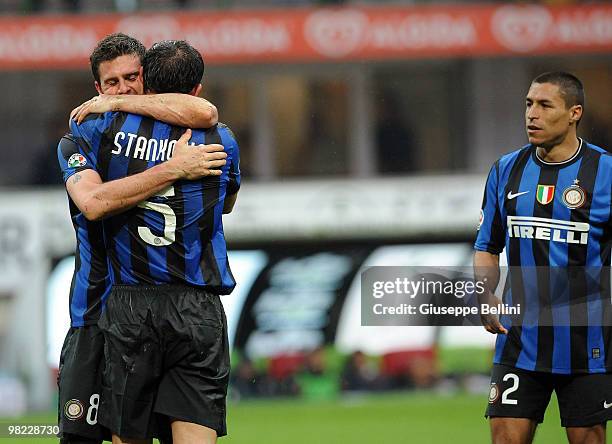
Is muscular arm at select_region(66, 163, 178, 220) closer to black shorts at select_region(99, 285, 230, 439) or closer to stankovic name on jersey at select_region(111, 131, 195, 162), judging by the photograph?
stankovic name on jersey at select_region(111, 131, 195, 162)

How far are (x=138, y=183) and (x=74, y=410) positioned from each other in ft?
3.71

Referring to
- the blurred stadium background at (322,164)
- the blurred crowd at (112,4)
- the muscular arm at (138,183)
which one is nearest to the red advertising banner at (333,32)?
the blurred stadium background at (322,164)

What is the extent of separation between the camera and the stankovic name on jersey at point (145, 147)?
4.47 metres

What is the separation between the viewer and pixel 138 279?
4.51m

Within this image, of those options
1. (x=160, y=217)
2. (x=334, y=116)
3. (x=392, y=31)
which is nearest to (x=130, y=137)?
(x=160, y=217)

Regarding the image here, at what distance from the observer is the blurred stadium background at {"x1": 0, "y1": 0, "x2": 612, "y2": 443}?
13102 mm

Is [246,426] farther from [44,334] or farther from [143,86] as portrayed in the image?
[143,86]

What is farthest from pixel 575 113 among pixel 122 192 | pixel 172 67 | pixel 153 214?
pixel 122 192

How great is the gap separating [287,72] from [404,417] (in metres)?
6.35

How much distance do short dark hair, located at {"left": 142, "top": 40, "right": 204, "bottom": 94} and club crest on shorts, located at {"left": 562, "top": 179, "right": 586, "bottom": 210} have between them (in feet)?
5.77

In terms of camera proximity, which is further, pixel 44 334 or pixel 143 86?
pixel 44 334

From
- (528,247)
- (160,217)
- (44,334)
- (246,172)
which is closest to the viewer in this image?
(160,217)

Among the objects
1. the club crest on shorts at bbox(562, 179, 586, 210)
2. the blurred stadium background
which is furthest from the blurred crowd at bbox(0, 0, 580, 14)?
the club crest on shorts at bbox(562, 179, 586, 210)

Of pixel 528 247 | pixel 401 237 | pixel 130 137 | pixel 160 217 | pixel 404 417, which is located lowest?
pixel 404 417
